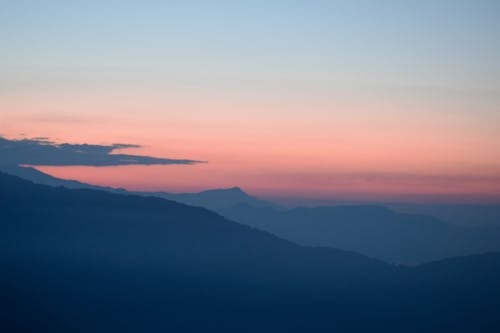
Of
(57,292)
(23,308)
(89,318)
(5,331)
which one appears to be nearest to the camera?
(5,331)

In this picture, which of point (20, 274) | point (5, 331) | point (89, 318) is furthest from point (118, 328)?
point (5, 331)

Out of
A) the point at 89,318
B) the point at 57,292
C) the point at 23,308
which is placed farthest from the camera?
the point at 57,292

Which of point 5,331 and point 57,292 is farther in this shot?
point 57,292

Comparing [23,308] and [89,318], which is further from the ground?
[23,308]

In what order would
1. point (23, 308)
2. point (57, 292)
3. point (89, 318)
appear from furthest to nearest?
1. point (57, 292)
2. point (89, 318)
3. point (23, 308)

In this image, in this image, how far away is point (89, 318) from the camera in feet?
608

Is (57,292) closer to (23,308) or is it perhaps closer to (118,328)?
(118,328)

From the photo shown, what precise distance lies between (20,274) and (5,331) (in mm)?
90775

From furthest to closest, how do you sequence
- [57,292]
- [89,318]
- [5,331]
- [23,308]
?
[57,292]
[89,318]
[23,308]
[5,331]

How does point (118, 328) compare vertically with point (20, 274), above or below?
below

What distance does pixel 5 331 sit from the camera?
108 metres

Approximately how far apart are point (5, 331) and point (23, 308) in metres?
14.9

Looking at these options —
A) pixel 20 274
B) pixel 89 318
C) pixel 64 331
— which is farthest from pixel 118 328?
pixel 64 331

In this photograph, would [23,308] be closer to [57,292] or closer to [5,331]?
[5,331]
